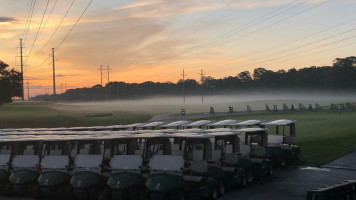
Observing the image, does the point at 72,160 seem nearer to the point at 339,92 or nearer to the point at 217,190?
the point at 217,190

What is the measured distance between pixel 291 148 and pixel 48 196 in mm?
14704


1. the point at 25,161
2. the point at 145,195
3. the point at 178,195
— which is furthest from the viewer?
the point at 25,161

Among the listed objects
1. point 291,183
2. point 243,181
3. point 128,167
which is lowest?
point 291,183

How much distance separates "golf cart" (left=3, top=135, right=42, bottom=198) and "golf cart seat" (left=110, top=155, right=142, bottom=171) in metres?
2.96

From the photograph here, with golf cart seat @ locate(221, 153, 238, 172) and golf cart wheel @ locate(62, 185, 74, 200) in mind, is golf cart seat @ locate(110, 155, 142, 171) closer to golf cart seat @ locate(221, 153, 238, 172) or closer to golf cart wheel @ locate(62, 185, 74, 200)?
golf cart wheel @ locate(62, 185, 74, 200)

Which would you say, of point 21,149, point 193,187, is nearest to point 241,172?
point 193,187

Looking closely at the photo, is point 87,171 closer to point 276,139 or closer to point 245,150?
point 245,150

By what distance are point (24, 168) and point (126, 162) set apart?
Answer: 4.61 metres

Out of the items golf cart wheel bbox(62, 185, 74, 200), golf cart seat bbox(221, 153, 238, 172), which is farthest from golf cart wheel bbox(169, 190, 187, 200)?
golf cart seat bbox(221, 153, 238, 172)

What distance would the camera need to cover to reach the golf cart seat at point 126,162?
55.7 ft

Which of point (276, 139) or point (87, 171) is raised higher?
point (276, 139)

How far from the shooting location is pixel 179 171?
16.1 meters

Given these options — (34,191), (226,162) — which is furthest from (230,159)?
(34,191)

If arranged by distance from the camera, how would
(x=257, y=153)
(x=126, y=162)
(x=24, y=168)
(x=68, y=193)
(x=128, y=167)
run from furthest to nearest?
(x=257, y=153) → (x=24, y=168) → (x=126, y=162) → (x=128, y=167) → (x=68, y=193)
